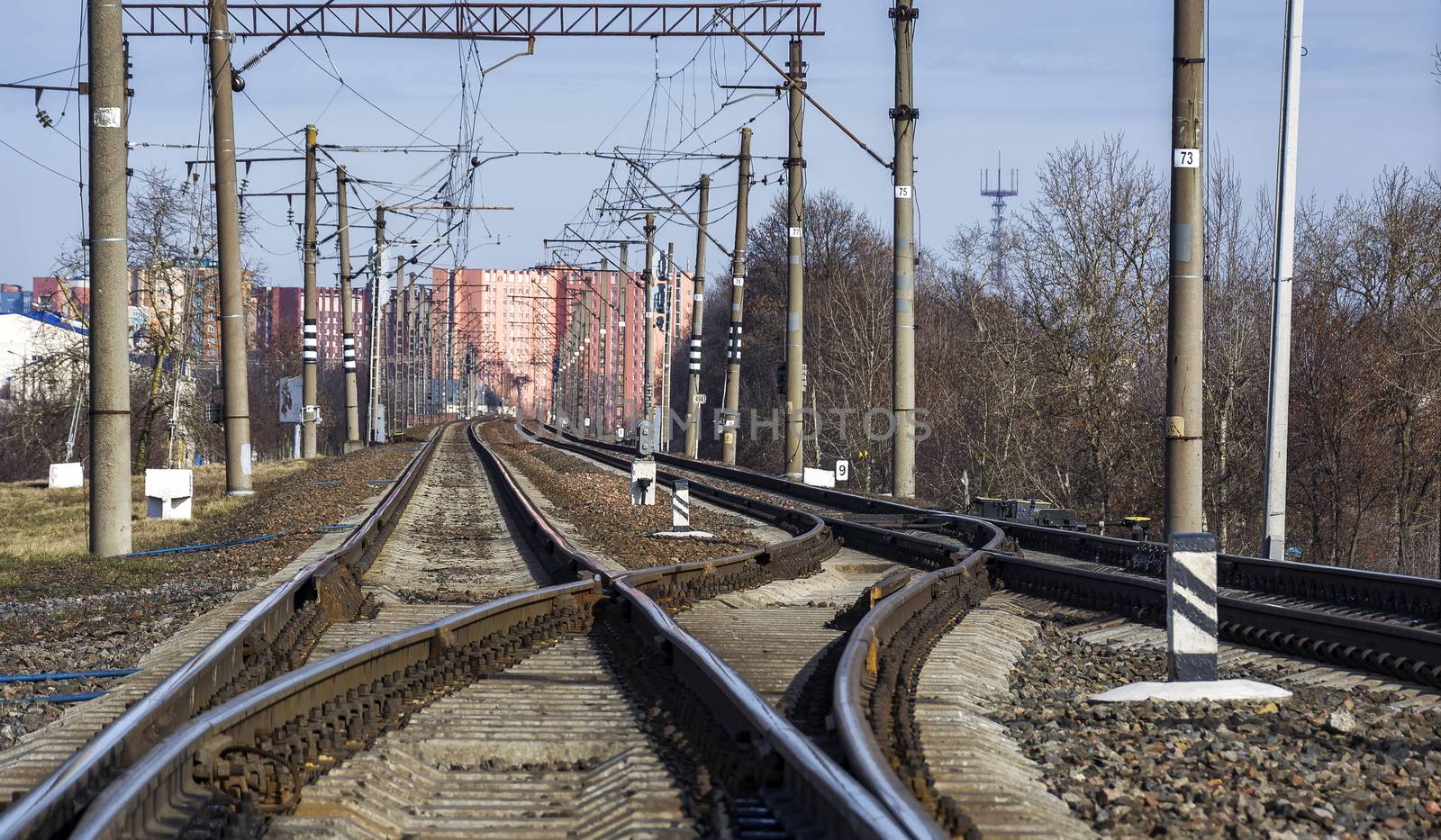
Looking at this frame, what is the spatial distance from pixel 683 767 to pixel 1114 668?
4.07m

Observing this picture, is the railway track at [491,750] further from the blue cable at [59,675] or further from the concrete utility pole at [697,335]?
the concrete utility pole at [697,335]

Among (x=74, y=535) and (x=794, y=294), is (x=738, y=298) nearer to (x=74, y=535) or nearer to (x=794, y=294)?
(x=794, y=294)

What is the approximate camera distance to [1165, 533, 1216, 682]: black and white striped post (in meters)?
8.20

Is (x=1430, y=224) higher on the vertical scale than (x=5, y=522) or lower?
higher

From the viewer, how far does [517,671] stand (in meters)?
8.49

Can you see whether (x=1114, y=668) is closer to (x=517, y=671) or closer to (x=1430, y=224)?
(x=517, y=671)

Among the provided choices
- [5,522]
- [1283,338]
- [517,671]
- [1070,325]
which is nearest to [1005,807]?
[517,671]

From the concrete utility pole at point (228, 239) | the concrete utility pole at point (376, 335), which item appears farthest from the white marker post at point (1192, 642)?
the concrete utility pole at point (376, 335)

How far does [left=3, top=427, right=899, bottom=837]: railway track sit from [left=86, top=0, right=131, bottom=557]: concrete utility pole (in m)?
7.35

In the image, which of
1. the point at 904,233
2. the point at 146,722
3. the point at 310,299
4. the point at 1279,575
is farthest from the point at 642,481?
the point at 310,299

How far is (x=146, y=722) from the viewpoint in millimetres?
5949

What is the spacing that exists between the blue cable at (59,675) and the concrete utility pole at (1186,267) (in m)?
10.4

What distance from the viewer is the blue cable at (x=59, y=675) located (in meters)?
8.15

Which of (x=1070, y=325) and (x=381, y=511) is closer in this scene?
(x=381, y=511)
